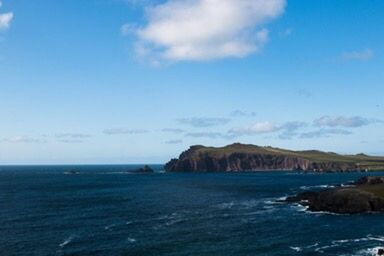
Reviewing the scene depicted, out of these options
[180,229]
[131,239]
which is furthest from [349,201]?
[131,239]

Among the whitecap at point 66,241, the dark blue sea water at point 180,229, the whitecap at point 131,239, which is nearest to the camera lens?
the dark blue sea water at point 180,229

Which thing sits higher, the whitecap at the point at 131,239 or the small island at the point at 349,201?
the small island at the point at 349,201

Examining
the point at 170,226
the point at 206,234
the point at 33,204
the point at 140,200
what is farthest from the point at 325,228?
the point at 33,204

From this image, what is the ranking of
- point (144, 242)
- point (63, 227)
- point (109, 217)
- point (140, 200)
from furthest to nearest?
point (140, 200)
point (109, 217)
point (63, 227)
point (144, 242)

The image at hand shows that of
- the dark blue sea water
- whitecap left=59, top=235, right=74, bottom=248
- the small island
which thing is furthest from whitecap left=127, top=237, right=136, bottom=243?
the small island

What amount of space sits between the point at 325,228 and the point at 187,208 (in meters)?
47.8

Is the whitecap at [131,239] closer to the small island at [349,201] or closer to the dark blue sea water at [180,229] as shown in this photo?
the dark blue sea water at [180,229]

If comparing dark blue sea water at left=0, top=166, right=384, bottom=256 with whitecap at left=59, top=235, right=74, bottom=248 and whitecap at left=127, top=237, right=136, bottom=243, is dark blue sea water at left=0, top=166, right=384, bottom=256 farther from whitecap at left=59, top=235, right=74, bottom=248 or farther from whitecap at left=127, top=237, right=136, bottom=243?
whitecap at left=59, top=235, right=74, bottom=248

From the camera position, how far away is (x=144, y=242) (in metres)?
91.0

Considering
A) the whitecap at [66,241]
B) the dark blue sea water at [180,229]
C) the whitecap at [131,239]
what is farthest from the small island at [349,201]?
the whitecap at [66,241]

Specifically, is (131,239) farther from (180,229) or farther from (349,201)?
(349,201)

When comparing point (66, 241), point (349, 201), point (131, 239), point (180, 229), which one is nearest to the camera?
point (66, 241)

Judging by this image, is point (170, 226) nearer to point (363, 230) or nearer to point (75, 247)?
point (75, 247)

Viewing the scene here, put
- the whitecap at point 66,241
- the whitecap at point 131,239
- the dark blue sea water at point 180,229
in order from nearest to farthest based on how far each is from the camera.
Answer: the dark blue sea water at point 180,229
the whitecap at point 66,241
the whitecap at point 131,239
